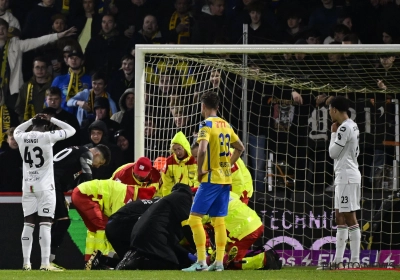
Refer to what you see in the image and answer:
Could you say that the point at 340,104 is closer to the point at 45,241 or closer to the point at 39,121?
the point at 39,121

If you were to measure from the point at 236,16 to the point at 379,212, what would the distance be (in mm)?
4034

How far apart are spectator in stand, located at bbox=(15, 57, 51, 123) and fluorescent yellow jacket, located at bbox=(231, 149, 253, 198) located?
4340 millimetres

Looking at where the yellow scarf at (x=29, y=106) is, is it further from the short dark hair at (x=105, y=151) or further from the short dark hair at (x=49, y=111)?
the short dark hair at (x=105, y=151)

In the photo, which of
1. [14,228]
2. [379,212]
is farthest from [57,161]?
[379,212]

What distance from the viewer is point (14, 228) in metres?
13.2

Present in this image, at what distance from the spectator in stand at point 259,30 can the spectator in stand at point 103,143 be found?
258 cm

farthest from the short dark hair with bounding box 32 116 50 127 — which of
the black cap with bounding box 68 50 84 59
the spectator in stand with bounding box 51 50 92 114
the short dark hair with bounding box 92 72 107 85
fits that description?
the black cap with bounding box 68 50 84 59

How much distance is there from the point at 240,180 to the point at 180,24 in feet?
12.8

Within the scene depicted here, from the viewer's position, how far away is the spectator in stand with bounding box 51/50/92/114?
49.1 ft

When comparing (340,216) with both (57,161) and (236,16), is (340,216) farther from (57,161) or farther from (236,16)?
(236,16)

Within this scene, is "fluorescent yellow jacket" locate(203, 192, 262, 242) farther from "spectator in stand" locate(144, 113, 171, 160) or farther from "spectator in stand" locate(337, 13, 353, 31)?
"spectator in stand" locate(337, 13, 353, 31)

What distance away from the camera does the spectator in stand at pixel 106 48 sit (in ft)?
49.7

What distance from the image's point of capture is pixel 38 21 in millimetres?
15773

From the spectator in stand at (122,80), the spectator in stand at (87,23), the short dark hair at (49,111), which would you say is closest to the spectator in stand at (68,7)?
the spectator in stand at (87,23)
